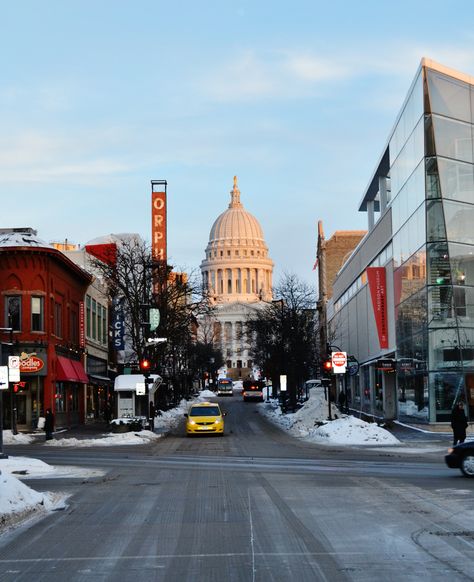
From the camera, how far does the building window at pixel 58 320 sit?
54.3 meters

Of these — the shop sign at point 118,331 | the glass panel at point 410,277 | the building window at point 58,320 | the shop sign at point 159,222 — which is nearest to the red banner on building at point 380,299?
the glass panel at point 410,277

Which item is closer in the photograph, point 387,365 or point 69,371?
point 387,365

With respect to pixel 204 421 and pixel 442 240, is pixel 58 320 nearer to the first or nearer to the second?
pixel 204 421

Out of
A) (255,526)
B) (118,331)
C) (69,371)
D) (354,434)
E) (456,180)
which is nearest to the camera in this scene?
(255,526)

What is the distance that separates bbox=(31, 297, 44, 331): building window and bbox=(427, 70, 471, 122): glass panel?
23.4 m

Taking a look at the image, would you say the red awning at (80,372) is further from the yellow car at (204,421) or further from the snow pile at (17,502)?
the snow pile at (17,502)

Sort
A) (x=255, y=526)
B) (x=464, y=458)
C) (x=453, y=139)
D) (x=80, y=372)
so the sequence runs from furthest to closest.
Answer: (x=80, y=372), (x=453, y=139), (x=464, y=458), (x=255, y=526)

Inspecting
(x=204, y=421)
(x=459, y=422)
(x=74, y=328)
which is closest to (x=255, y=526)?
(x=459, y=422)

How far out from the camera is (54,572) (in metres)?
10.9

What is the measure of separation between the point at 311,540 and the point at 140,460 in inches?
706

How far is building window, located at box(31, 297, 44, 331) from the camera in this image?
169 ft

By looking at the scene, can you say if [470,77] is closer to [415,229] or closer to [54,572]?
[415,229]

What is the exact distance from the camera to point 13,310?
168ft

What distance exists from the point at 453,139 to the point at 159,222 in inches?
1708
